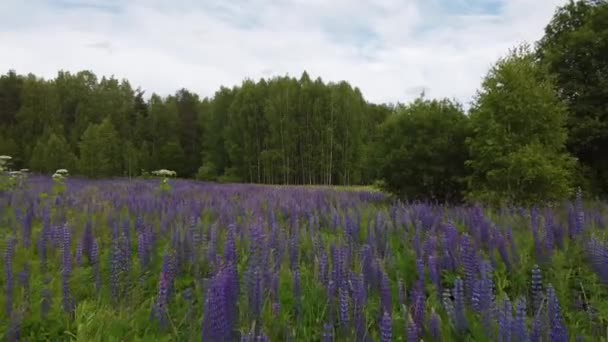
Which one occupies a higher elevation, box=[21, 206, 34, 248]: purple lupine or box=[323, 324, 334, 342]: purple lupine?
box=[21, 206, 34, 248]: purple lupine

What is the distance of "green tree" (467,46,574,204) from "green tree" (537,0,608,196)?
4.87 metres

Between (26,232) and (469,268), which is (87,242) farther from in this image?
(469,268)

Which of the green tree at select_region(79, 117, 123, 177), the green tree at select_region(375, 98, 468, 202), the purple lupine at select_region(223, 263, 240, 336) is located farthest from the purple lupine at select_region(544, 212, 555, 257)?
the green tree at select_region(79, 117, 123, 177)

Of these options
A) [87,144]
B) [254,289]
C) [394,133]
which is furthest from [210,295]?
[87,144]

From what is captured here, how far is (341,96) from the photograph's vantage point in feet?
155

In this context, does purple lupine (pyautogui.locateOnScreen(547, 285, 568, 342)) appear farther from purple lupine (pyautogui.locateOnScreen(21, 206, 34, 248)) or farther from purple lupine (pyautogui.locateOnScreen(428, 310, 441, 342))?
purple lupine (pyautogui.locateOnScreen(21, 206, 34, 248))

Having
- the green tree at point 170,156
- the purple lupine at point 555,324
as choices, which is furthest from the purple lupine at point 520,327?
the green tree at point 170,156

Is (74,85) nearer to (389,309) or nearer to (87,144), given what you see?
(87,144)

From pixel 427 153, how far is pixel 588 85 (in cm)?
778

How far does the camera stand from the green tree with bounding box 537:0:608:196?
1549cm

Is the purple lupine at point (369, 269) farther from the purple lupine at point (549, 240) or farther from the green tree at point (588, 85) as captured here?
the green tree at point (588, 85)

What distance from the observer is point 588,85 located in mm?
16156

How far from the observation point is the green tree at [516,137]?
10.8 m

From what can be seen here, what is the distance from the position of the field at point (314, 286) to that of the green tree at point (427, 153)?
22.9 ft
